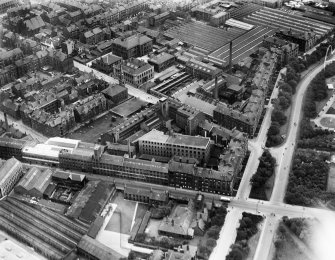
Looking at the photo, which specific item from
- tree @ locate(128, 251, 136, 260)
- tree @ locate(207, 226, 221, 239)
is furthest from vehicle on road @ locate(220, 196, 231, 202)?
tree @ locate(128, 251, 136, 260)

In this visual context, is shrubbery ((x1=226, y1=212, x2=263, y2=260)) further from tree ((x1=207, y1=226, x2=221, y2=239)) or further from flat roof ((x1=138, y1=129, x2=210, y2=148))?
flat roof ((x1=138, y1=129, x2=210, y2=148))

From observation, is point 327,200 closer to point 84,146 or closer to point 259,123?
point 259,123

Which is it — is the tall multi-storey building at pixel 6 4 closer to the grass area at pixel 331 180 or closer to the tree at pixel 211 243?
the grass area at pixel 331 180

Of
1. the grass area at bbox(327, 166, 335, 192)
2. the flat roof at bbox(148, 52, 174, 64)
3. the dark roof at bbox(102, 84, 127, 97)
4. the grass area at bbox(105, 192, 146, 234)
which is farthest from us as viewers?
the flat roof at bbox(148, 52, 174, 64)

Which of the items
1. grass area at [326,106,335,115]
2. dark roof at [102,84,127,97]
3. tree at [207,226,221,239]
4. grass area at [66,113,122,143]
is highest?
tree at [207,226,221,239]

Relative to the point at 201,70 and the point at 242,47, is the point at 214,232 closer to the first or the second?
the point at 201,70

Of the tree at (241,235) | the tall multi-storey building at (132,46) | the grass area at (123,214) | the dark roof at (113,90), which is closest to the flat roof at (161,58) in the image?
the tall multi-storey building at (132,46)
